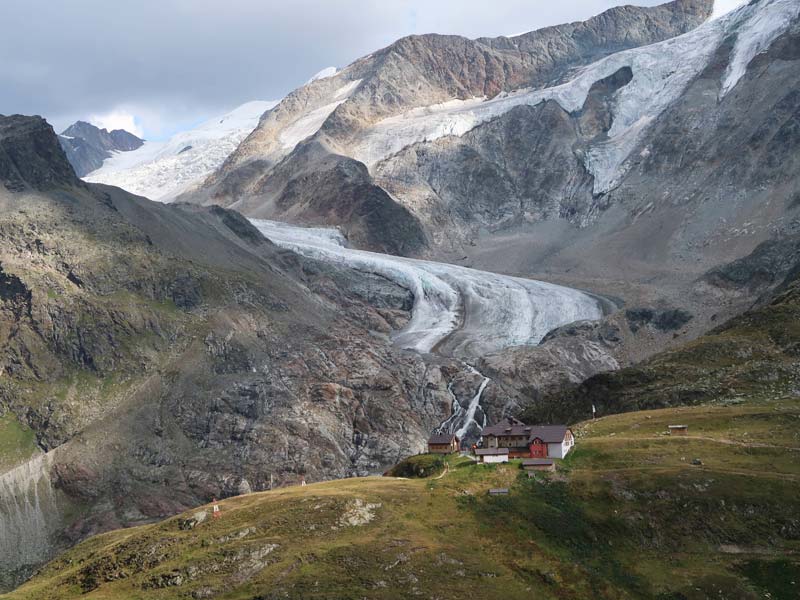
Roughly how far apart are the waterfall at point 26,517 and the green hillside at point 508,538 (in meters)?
38.1

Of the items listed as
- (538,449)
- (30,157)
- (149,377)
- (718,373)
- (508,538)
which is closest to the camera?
(508,538)

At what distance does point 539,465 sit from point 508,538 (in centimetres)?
1095

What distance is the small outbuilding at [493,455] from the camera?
75.1 meters

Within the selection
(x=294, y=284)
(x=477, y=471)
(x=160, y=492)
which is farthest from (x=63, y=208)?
(x=477, y=471)

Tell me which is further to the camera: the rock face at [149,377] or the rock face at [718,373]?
the rock face at [149,377]

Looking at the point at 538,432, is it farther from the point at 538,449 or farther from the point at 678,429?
the point at 678,429

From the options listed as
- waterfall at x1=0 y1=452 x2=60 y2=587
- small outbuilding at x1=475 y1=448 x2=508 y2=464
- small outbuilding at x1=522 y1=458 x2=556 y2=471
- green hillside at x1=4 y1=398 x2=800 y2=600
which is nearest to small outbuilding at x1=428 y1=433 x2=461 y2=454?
small outbuilding at x1=475 y1=448 x2=508 y2=464

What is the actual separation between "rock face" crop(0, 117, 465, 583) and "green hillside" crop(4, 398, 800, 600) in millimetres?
47993

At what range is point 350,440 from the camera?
458 feet

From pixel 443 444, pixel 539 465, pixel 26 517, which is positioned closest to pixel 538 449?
pixel 539 465

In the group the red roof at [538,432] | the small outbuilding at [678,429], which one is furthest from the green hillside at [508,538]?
the small outbuilding at [678,429]

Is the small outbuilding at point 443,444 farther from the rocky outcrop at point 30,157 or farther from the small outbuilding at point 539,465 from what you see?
the rocky outcrop at point 30,157

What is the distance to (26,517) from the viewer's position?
114875 millimetres

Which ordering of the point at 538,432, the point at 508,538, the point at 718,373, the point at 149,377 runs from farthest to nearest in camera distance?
the point at 149,377
the point at 718,373
the point at 538,432
the point at 508,538
